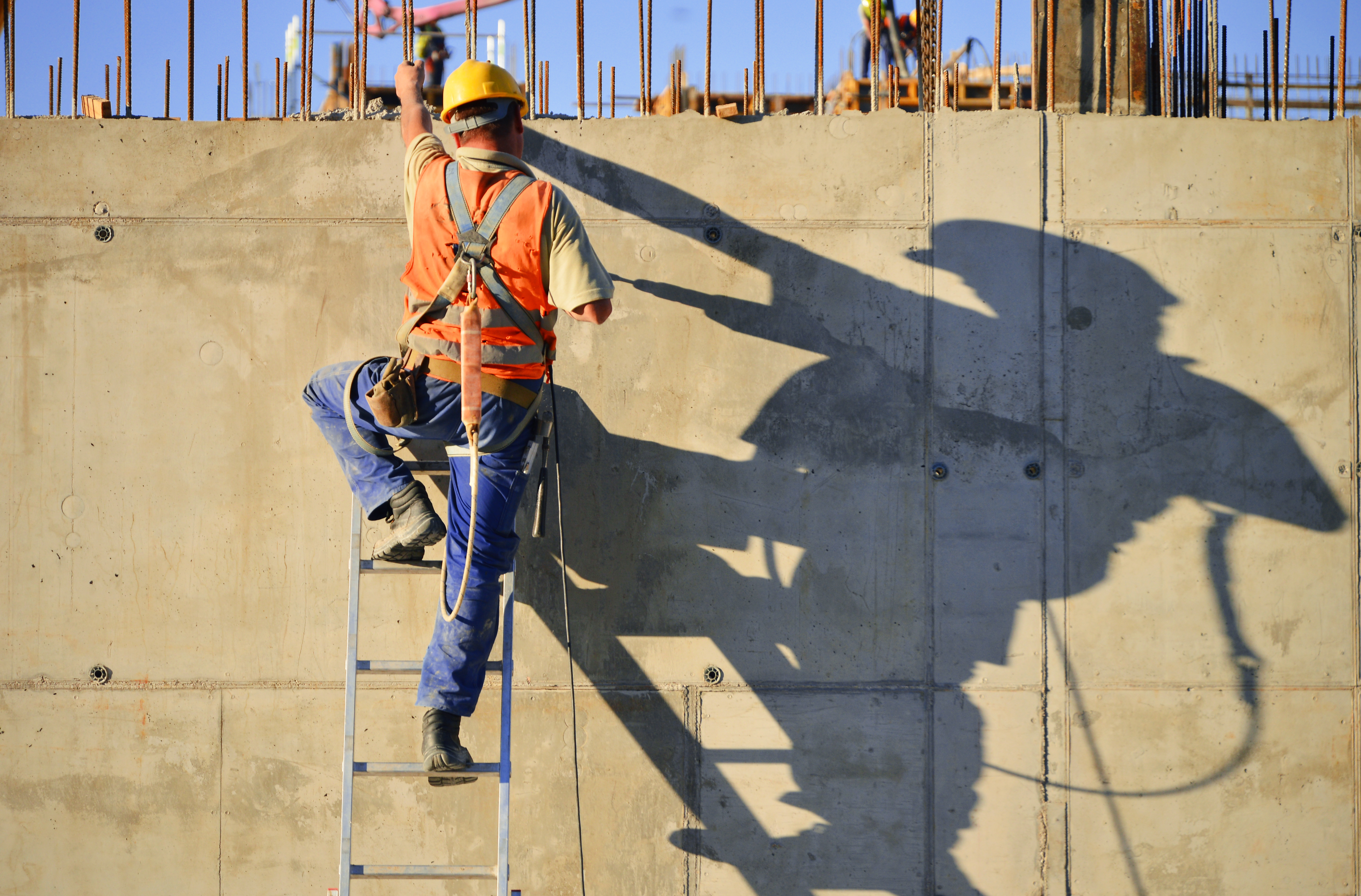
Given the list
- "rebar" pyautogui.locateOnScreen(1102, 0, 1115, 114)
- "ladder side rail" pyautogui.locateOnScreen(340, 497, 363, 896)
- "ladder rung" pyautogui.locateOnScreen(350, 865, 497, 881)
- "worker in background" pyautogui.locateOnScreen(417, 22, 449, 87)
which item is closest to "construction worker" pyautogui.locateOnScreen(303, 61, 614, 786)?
"ladder side rail" pyautogui.locateOnScreen(340, 497, 363, 896)

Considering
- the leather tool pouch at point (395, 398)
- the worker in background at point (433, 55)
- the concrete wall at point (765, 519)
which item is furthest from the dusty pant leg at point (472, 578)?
the worker in background at point (433, 55)

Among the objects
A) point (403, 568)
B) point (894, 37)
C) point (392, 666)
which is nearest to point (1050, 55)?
point (403, 568)

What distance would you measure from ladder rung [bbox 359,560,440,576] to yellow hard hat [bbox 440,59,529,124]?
5.95ft

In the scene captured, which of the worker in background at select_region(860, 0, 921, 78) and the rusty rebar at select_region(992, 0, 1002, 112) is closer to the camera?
the rusty rebar at select_region(992, 0, 1002, 112)

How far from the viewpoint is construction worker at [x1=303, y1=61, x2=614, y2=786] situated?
11.9ft

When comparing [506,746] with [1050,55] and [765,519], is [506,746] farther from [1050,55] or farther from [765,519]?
[1050,55]

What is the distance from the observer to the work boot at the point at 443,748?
Answer: 3732 mm

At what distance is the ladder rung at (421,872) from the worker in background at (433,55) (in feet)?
39.7

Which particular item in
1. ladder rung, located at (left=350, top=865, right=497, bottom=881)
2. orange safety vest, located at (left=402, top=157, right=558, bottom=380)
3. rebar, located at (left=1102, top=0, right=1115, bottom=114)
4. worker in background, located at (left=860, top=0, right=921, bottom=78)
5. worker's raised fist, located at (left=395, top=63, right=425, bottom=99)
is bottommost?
ladder rung, located at (left=350, top=865, right=497, bottom=881)

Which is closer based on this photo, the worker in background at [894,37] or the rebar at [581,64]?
the rebar at [581,64]

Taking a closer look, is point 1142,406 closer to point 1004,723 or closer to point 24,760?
point 1004,723

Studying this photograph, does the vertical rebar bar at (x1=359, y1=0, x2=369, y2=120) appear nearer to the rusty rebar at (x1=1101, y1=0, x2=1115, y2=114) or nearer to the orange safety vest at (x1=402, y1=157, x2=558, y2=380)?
the orange safety vest at (x1=402, y1=157, x2=558, y2=380)

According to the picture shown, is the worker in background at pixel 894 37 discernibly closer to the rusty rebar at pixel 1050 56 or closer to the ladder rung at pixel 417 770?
the rusty rebar at pixel 1050 56

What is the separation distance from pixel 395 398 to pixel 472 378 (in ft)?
1.32
